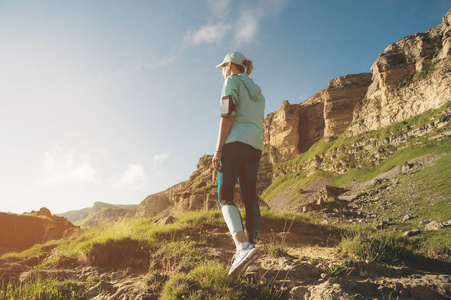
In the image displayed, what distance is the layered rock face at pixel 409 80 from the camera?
41312 mm

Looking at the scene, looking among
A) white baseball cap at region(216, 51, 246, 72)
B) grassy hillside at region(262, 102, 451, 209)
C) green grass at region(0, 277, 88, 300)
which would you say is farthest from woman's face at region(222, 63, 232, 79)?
grassy hillside at region(262, 102, 451, 209)

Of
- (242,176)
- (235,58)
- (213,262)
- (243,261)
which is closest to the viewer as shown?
(243,261)

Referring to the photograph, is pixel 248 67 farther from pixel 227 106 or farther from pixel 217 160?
pixel 217 160

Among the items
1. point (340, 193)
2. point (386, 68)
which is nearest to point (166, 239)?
point (340, 193)

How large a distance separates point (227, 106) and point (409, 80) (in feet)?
200

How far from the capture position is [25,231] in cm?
918

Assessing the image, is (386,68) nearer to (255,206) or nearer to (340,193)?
(340,193)

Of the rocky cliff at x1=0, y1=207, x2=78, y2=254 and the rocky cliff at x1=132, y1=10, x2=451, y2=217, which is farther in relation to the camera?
the rocky cliff at x1=132, y1=10, x2=451, y2=217

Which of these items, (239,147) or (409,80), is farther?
(409,80)

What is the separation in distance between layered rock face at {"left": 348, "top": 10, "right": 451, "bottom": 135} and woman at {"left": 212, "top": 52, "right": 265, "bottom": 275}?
5052 centimetres

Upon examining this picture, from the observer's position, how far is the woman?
293 cm

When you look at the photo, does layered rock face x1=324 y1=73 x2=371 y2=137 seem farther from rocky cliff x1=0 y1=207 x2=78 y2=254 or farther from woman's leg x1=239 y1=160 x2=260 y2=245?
woman's leg x1=239 y1=160 x2=260 y2=245

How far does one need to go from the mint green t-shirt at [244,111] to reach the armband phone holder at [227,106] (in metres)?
0.06

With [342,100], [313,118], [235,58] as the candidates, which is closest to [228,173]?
[235,58]
